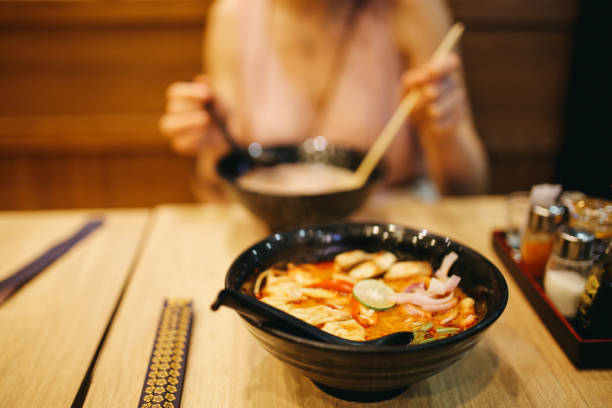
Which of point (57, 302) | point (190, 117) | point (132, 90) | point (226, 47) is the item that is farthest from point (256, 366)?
point (132, 90)

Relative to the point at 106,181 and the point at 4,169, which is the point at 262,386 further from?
the point at 4,169

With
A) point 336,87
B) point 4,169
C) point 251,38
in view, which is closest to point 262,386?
point 336,87

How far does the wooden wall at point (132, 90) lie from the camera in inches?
111

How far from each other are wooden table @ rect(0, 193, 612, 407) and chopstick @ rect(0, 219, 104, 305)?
0.02 meters

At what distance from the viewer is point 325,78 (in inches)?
82.7

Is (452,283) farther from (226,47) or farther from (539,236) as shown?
(226,47)

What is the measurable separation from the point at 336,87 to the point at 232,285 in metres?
1.54

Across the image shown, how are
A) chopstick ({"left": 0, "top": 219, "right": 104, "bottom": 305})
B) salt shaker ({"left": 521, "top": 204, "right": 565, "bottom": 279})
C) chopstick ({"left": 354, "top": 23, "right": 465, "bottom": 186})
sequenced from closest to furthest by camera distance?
salt shaker ({"left": 521, "top": 204, "right": 565, "bottom": 279}), chopstick ({"left": 0, "top": 219, "right": 104, "bottom": 305}), chopstick ({"left": 354, "top": 23, "right": 465, "bottom": 186})

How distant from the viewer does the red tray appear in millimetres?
771

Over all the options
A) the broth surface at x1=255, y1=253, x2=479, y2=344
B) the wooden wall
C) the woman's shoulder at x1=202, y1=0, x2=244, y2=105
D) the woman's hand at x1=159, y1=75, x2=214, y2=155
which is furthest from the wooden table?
the wooden wall

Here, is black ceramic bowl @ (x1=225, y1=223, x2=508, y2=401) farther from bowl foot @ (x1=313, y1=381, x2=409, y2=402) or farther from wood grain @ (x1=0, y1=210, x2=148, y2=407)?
wood grain @ (x1=0, y1=210, x2=148, y2=407)

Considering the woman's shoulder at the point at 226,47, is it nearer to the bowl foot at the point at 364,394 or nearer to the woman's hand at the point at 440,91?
the woman's hand at the point at 440,91

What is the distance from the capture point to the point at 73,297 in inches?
41.1

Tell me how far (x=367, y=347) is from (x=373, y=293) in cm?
25
